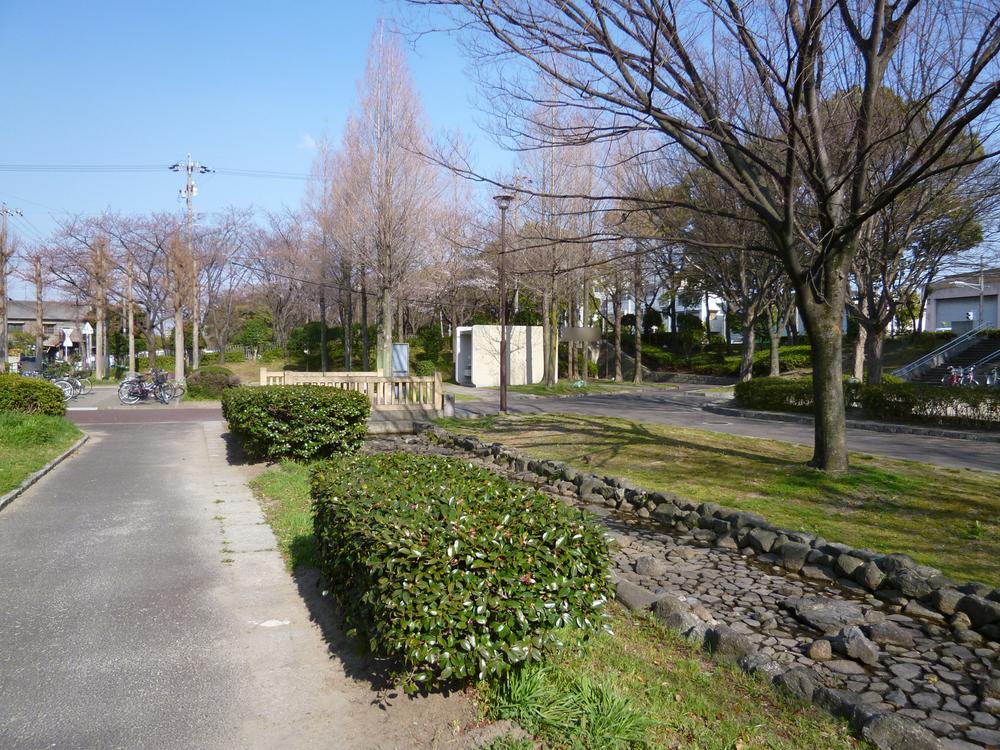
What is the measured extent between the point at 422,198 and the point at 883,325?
16255 mm

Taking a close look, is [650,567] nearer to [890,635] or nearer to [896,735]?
[890,635]

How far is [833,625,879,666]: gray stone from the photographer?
426cm

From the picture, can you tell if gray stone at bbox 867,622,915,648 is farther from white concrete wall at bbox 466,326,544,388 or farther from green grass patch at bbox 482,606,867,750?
white concrete wall at bbox 466,326,544,388

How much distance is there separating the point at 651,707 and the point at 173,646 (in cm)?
275

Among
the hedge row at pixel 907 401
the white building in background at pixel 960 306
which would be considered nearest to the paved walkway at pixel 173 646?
the hedge row at pixel 907 401

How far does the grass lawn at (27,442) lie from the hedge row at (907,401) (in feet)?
54.1

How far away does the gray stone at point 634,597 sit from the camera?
4738 mm

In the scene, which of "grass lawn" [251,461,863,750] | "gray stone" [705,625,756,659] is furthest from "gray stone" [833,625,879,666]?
"grass lawn" [251,461,863,750]

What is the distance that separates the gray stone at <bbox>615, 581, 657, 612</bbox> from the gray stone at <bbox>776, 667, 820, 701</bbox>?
1208 millimetres

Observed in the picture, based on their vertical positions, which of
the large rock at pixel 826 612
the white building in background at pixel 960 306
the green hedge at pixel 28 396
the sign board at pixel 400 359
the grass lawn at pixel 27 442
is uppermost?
the white building in background at pixel 960 306

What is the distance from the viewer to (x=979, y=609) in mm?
4801

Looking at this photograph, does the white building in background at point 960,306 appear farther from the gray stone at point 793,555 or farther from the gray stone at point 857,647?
the gray stone at point 857,647

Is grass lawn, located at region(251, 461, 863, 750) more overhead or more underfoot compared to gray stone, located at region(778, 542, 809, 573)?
more overhead

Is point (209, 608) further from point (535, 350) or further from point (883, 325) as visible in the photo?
point (535, 350)
